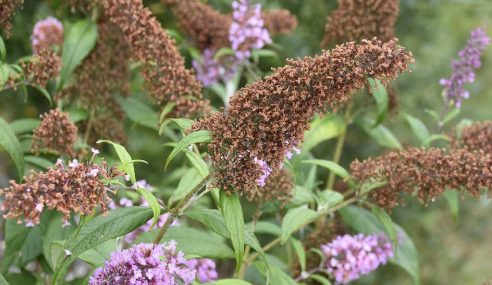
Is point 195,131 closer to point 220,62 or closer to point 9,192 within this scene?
point 9,192

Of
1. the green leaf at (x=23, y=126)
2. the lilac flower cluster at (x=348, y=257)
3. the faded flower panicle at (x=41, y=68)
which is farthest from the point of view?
the green leaf at (x=23, y=126)

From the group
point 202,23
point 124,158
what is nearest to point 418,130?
point 202,23

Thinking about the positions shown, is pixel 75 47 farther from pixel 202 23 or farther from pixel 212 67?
pixel 212 67

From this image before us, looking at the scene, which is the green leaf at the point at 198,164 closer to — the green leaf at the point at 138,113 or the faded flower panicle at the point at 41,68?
the faded flower panicle at the point at 41,68

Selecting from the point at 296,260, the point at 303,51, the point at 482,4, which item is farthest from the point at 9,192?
the point at 482,4

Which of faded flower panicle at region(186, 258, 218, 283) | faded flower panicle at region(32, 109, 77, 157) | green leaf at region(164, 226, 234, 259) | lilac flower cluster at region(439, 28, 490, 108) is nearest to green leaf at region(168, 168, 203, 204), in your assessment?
green leaf at region(164, 226, 234, 259)

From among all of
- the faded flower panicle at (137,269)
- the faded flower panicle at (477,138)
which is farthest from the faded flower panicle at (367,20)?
the faded flower panicle at (137,269)

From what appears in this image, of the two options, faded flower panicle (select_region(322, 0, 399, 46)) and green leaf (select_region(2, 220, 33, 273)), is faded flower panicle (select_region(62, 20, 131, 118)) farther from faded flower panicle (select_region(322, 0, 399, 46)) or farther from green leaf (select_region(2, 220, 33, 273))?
faded flower panicle (select_region(322, 0, 399, 46))

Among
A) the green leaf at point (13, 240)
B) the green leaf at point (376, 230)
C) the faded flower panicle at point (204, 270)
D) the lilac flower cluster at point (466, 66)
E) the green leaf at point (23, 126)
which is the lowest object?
the green leaf at point (13, 240)

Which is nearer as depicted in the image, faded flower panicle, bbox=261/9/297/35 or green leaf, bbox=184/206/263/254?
green leaf, bbox=184/206/263/254
